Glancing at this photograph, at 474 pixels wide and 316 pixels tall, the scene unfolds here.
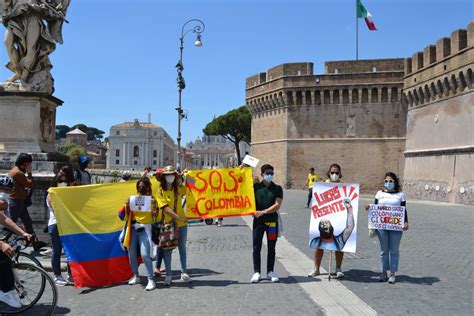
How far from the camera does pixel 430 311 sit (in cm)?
526

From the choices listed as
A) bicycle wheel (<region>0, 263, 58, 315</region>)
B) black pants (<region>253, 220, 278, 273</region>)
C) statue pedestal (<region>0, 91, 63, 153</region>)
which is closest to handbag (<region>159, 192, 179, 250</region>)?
black pants (<region>253, 220, 278, 273</region>)

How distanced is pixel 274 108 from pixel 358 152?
28.0ft

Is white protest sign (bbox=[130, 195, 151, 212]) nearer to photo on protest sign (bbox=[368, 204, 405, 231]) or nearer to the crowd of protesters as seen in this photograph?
the crowd of protesters

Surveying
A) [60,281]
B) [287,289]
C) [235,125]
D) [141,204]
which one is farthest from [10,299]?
[235,125]

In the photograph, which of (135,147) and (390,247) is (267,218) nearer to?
(390,247)

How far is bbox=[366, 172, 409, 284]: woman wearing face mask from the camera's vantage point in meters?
6.68

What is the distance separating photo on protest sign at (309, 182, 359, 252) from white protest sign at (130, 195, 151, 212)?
2.47 meters

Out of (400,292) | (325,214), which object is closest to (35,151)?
(325,214)

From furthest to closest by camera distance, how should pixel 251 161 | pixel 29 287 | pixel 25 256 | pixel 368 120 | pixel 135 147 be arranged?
pixel 135 147 < pixel 368 120 < pixel 251 161 < pixel 25 256 < pixel 29 287

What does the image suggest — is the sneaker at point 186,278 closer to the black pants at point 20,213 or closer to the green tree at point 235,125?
the black pants at point 20,213

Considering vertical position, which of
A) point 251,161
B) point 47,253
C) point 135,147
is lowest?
point 47,253

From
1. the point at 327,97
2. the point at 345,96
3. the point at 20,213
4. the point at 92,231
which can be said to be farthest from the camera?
the point at 327,97

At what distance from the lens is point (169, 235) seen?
6496mm

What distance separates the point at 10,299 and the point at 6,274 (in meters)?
0.26
